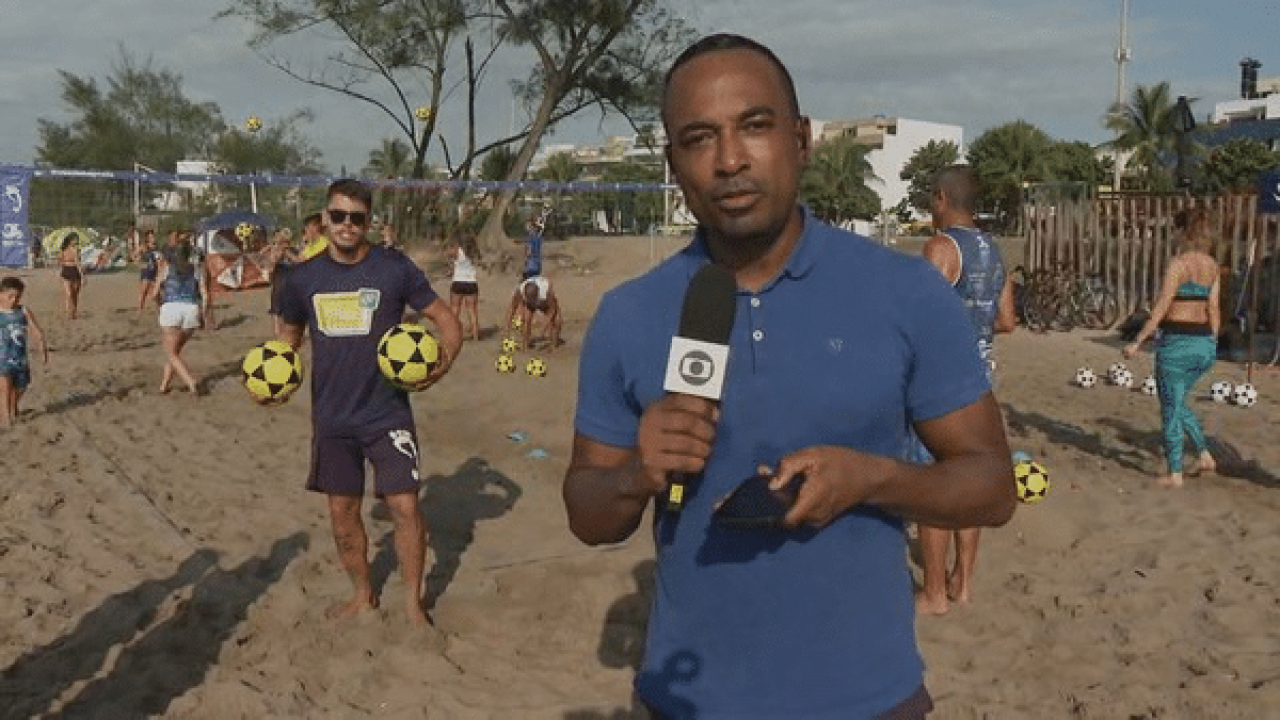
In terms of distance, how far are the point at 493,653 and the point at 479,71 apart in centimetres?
3044

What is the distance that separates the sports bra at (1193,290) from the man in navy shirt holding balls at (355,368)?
201 inches

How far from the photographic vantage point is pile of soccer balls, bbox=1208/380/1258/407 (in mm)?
10867

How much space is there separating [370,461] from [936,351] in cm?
382

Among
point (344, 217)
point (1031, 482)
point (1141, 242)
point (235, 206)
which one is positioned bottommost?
point (1031, 482)

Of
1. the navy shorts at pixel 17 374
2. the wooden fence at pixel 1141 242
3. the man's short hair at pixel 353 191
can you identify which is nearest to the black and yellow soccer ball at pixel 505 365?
the navy shorts at pixel 17 374

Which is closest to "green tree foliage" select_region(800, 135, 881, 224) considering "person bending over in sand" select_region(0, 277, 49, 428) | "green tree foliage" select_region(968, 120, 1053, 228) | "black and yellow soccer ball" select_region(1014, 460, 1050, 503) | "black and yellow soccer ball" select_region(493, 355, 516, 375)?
"green tree foliage" select_region(968, 120, 1053, 228)

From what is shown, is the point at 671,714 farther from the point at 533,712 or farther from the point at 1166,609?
the point at 1166,609

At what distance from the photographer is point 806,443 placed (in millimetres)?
1708

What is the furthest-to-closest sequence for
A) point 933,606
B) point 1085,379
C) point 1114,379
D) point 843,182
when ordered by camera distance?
1. point 843,182
2. point 1114,379
3. point 1085,379
4. point 933,606

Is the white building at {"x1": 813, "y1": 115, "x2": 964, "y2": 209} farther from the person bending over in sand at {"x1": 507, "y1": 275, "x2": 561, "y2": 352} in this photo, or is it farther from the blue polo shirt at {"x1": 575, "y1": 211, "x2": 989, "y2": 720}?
the blue polo shirt at {"x1": 575, "y1": 211, "x2": 989, "y2": 720}

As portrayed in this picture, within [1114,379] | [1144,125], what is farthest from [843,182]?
[1114,379]

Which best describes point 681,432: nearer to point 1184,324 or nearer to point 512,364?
point 1184,324

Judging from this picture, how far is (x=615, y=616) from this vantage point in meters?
5.50

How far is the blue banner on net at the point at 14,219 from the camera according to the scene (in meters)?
18.2
